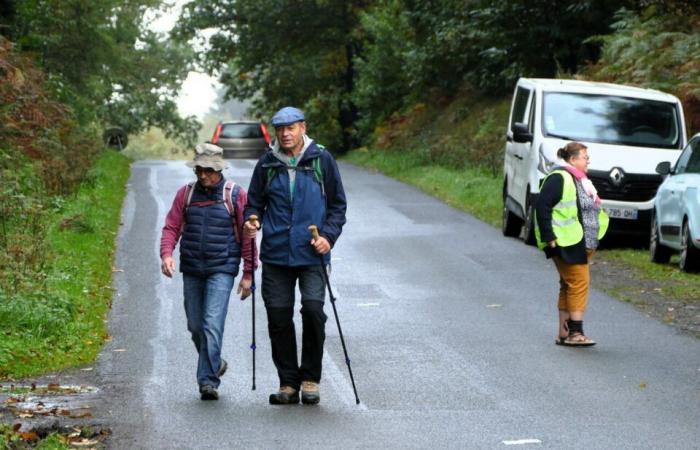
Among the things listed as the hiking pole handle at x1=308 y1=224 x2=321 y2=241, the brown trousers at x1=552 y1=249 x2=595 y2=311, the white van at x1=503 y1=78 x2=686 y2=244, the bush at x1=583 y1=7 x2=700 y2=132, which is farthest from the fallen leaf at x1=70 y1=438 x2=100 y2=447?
the bush at x1=583 y1=7 x2=700 y2=132

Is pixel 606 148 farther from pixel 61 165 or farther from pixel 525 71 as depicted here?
pixel 525 71

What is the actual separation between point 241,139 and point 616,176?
76.7 feet

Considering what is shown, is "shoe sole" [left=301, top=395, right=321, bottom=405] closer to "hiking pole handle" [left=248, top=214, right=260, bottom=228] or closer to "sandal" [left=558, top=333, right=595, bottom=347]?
"hiking pole handle" [left=248, top=214, right=260, bottom=228]

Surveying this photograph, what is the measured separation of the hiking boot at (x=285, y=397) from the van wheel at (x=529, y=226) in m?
10.1

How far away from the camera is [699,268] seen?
16.7 meters

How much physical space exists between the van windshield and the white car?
1.93 metres

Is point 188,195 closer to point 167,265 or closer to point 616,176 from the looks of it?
point 167,265

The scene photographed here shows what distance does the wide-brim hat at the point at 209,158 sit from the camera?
29.8 ft

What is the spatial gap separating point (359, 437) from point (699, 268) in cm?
959

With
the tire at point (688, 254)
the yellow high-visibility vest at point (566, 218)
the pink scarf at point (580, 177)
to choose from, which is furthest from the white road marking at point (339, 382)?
the tire at point (688, 254)

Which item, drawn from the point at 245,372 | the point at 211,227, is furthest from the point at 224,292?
the point at 245,372

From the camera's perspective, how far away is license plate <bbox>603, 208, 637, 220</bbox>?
19016 mm

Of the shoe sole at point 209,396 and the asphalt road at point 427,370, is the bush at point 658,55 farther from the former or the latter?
the shoe sole at point 209,396

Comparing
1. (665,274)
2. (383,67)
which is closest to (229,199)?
(665,274)
